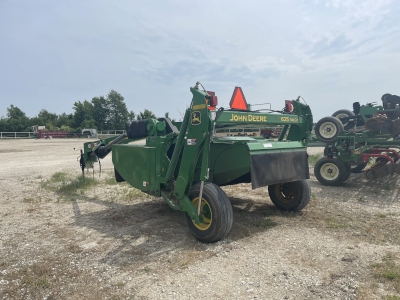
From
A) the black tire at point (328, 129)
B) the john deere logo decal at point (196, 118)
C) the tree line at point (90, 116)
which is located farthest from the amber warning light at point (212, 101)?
the tree line at point (90, 116)

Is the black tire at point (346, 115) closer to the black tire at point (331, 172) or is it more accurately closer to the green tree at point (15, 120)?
the black tire at point (331, 172)

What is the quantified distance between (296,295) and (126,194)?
218 inches

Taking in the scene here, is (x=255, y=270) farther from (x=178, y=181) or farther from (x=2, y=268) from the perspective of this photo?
(x=2, y=268)

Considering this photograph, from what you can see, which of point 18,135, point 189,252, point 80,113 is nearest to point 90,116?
point 80,113

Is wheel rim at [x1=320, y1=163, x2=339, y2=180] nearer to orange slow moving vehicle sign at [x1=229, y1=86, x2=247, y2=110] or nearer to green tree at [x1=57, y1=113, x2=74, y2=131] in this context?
orange slow moving vehicle sign at [x1=229, y1=86, x2=247, y2=110]

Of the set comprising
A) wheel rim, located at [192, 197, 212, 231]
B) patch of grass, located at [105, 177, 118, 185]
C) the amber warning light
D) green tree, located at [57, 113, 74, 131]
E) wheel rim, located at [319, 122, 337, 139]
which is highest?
green tree, located at [57, 113, 74, 131]

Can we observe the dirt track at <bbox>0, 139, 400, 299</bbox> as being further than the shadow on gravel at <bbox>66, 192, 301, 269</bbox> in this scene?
No

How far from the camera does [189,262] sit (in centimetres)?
405

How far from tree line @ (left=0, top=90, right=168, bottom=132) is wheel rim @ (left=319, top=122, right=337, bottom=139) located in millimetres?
51729

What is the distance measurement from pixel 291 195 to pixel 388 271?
2.61 meters

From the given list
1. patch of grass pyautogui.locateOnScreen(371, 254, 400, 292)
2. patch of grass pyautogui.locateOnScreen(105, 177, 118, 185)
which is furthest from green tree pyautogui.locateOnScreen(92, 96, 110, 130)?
patch of grass pyautogui.locateOnScreen(371, 254, 400, 292)

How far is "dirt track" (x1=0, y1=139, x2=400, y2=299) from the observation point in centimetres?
344

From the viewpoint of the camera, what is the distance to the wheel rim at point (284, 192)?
20.5ft

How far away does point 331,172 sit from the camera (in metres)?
9.72
